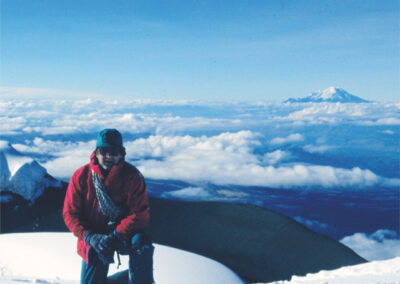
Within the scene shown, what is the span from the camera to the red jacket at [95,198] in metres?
3.26

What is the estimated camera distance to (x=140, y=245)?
3.22 metres

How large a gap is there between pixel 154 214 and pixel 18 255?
72.2 feet

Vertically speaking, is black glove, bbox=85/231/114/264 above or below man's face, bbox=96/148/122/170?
below

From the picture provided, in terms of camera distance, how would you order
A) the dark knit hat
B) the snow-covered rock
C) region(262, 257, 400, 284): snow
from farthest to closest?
the snow-covered rock → region(262, 257, 400, 284): snow → the dark knit hat

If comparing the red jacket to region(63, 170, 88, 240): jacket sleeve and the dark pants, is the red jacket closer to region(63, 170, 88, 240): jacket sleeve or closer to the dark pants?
region(63, 170, 88, 240): jacket sleeve

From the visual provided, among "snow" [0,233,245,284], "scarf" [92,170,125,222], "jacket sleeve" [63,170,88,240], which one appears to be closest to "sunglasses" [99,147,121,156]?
"scarf" [92,170,125,222]

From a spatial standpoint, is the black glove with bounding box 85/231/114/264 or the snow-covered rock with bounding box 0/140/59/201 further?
the snow-covered rock with bounding box 0/140/59/201

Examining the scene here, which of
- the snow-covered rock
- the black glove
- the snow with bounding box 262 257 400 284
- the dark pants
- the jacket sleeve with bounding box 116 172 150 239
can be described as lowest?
the snow-covered rock

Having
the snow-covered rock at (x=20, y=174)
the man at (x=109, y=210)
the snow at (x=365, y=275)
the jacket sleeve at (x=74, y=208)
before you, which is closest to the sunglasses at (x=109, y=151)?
the man at (x=109, y=210)

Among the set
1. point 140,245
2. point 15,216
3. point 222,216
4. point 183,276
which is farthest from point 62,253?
point 222,216

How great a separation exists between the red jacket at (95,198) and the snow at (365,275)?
3941mm

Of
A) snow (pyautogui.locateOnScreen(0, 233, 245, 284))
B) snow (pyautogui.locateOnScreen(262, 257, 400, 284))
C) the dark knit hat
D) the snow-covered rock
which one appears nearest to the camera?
the dark knit hat

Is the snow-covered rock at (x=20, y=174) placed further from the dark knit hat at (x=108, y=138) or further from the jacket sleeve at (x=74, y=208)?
the dark knit hat at (x=108, y=138)

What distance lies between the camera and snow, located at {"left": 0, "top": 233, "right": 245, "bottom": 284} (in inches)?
350
